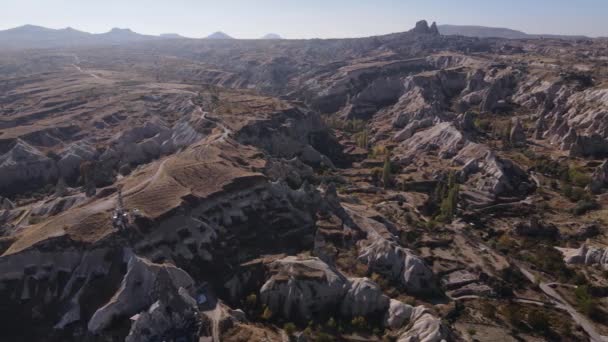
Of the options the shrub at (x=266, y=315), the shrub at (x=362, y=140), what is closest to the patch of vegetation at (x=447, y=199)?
the shrub at (x=362, y=140)

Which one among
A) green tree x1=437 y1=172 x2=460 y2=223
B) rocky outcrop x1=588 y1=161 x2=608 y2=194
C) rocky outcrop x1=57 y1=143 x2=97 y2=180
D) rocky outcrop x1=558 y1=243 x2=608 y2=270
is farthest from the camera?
rocky outcrop x1=57 y1=143 x2=97 y2=180

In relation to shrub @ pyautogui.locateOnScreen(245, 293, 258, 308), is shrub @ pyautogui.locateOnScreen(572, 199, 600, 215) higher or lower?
lower

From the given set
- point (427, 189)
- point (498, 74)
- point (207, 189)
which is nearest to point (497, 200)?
point (427, 189)

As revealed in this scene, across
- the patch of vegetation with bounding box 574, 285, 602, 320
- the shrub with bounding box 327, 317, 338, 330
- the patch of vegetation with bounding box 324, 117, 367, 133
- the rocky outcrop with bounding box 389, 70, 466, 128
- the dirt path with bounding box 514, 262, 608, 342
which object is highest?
the rocky outcrop with bounding box 389, 70, 466, 128

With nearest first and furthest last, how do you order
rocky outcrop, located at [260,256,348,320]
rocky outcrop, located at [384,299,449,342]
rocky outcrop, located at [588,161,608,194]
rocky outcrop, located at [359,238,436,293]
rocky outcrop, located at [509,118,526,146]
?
rocky outcrop, located at [384,299,449,342], rocky outcrop, located at [260,256,348,320], rocky outcrop, located at [359,238,436,293], rocky outcrop, located at [588,161,608,194], rocky outcrop, located at [509,118,526,146]

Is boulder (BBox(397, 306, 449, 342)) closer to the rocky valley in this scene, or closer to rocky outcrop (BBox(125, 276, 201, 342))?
the rocky valley

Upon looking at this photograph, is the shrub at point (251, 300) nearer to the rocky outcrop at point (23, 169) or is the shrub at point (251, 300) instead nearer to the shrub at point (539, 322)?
the shrub at point (539, 322)

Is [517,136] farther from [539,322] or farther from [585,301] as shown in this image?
[539,322]

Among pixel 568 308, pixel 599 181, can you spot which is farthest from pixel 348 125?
pixel 568 308

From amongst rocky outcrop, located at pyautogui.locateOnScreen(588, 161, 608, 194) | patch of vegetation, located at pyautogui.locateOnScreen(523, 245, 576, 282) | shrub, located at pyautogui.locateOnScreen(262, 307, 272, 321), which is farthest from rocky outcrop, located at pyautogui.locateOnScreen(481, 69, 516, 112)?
shrub, located at pyautogui.locateOnScreen(262, 307, 272, 321)
